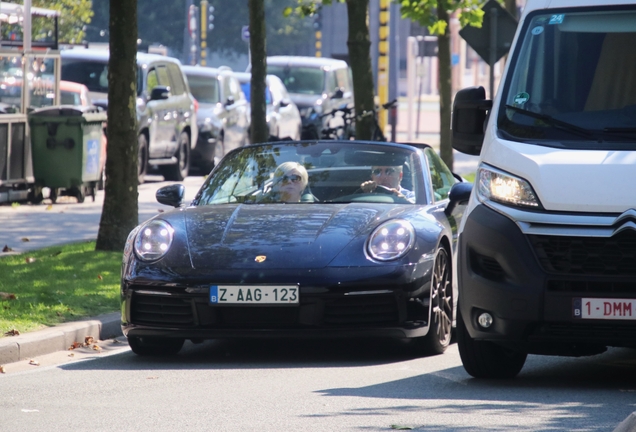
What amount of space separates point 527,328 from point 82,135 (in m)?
13.5

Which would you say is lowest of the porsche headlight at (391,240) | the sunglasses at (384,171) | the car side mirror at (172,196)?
the porsche headlight at (391,240)

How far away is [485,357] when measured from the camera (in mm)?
7660

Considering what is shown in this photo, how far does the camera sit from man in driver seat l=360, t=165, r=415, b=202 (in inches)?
372

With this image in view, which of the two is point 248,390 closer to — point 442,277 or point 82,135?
point 442,277

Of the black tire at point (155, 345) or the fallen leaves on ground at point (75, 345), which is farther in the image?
the fallen leaves on ground at point (75, 345)

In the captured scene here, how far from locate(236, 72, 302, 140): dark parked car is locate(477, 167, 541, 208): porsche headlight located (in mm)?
19406

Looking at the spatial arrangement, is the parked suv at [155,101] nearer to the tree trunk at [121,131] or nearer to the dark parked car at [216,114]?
the dark parked car at [216,114]

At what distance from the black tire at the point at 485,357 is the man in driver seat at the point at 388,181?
1810 millimetres

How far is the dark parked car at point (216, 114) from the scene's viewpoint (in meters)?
27.1

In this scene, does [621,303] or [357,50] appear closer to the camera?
[621,303]

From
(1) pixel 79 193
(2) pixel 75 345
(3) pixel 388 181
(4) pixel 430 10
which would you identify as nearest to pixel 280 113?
(4) pixel 430 10

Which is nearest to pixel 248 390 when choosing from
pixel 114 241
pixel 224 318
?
pixel 224 318

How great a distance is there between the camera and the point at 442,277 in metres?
8.91

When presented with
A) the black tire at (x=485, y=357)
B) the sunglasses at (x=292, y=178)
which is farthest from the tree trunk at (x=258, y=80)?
the black tire at (x=485, y=357)
